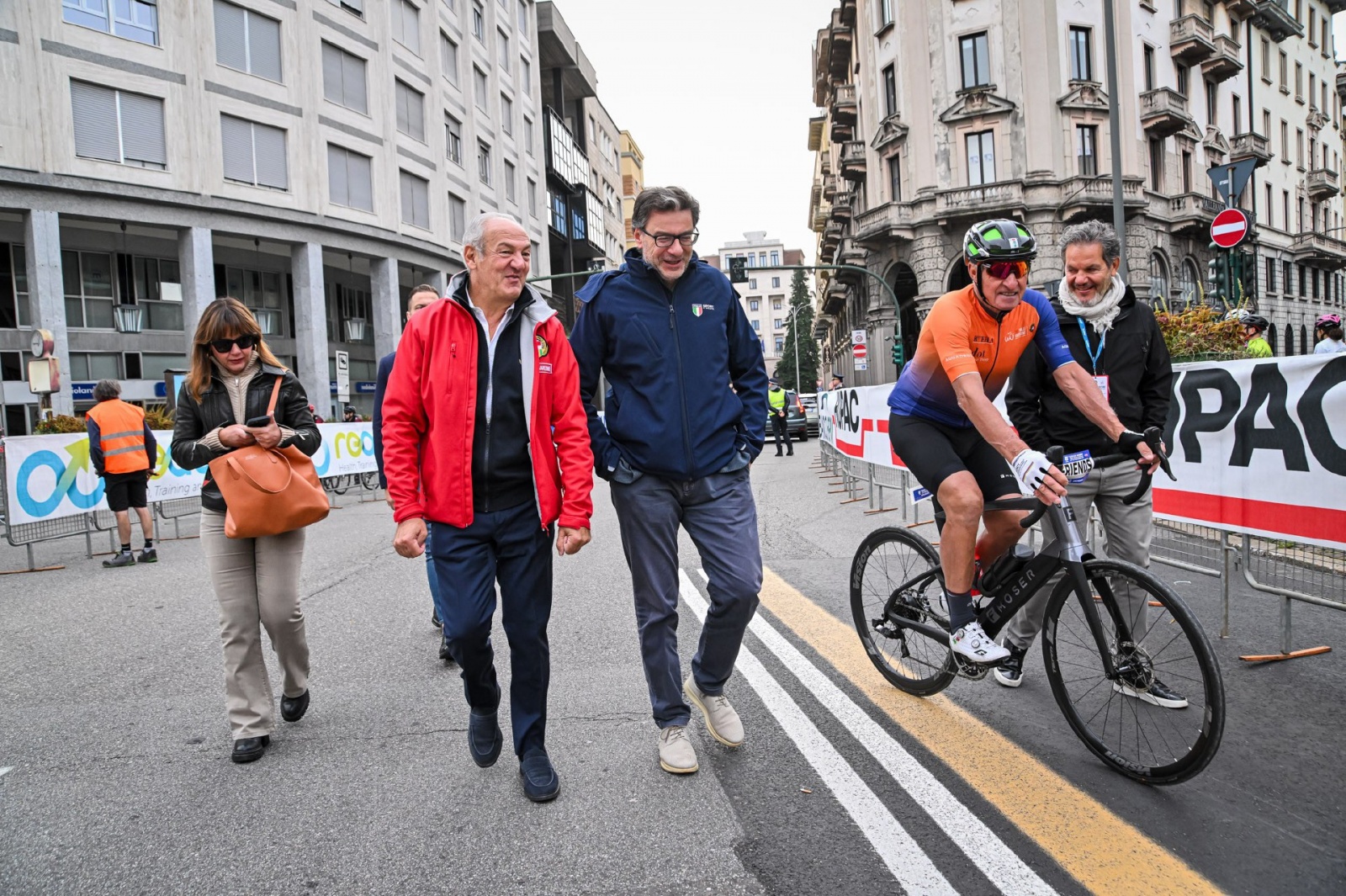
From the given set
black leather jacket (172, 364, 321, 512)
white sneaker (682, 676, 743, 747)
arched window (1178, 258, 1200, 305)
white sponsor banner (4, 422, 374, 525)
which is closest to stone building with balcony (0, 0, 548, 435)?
white sponsor banner (4, 422, 374, 525)

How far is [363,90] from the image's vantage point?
102ft

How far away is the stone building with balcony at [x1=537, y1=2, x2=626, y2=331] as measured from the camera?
51688 mm

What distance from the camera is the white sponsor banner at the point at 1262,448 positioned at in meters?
4.29

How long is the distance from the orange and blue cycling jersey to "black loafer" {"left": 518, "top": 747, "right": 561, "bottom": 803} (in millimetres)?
2084

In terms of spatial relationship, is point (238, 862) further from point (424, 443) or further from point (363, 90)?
point (363, 90)

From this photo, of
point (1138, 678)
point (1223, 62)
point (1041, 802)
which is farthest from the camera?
point (1223, 62)

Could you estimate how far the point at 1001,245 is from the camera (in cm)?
338

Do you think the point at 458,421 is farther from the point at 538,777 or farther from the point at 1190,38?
the point at 1190,38

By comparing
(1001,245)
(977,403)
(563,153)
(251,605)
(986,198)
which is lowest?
(251,605)

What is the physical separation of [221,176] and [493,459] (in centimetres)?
2773


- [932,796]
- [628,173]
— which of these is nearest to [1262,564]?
[932,796]

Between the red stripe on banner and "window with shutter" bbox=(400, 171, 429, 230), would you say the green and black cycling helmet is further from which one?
"window with shutter" bbox=(400, 171, 429, 230)

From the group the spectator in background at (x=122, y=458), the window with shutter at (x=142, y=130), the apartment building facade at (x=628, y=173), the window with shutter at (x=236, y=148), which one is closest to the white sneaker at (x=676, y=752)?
the spectator in background at (x=122, y=458)

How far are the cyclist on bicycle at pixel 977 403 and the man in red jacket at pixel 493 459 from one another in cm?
146
